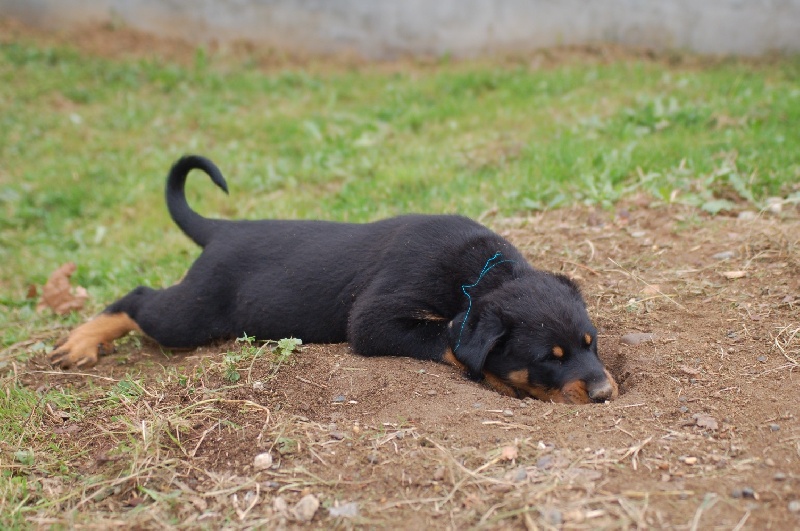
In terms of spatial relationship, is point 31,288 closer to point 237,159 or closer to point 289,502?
point 237,159

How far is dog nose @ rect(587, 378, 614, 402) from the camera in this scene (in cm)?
344

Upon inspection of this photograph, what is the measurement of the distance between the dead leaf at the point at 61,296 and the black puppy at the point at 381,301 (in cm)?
89

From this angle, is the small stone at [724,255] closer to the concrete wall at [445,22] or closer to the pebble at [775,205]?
the pebble at [775,205]

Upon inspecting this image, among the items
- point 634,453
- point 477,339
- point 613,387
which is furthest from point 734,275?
point 634,453

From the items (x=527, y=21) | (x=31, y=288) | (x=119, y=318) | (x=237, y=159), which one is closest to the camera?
(x=119, y=318)

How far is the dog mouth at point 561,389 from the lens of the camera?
3.46 metres

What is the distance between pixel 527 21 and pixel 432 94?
6.23 ft

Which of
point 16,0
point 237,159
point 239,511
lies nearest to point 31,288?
point 237,159

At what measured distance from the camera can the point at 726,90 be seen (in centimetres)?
817

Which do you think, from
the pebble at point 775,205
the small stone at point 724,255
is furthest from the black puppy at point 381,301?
the pebble at point 775,205

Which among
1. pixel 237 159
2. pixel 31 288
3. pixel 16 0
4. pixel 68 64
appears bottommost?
pixel 31 288

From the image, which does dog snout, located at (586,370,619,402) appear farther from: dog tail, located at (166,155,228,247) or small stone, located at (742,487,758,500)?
dog tail, located at (166,155,228,247)

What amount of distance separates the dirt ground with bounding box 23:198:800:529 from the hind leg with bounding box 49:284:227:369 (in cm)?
14

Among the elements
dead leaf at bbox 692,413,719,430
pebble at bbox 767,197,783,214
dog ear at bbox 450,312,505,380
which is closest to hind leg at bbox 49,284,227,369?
dog ear at bbox 450,312,505,380
